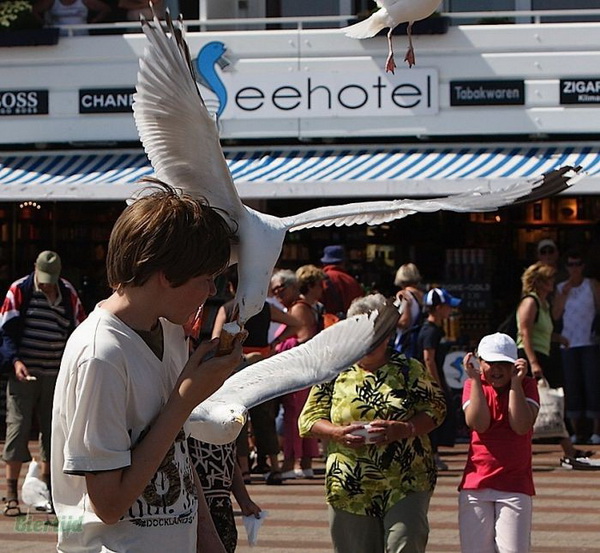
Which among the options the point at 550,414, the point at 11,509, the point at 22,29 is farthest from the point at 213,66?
the point at 11,509

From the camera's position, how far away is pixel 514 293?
54.4 feet

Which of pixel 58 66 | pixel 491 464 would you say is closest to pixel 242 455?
pixel 491 464

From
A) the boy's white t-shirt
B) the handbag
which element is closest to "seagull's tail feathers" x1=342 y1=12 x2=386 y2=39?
the boy's white t-shirt

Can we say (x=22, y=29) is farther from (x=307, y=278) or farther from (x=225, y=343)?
(x=225, y=343)

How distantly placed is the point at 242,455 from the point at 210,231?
7.93 metres

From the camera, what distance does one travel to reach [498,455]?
20.7 ft

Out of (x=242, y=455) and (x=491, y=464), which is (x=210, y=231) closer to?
(x=491, y=464)

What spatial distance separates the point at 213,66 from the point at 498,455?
10.4 metres

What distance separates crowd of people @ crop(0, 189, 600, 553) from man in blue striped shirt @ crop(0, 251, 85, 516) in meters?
0.01

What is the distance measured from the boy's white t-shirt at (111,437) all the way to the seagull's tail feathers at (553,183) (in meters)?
2.09

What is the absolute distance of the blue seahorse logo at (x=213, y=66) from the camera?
15961mm

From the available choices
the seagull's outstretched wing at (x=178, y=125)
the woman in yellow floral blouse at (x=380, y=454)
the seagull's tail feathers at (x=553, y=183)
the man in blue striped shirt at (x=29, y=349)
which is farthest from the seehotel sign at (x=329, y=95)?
the seagull's outstretched wing at (x=178, y=125)

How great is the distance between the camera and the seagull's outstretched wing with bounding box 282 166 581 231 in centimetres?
490

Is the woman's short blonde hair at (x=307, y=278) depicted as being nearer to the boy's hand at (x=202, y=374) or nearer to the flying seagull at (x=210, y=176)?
the flying seagull at (x=210, y=176)
